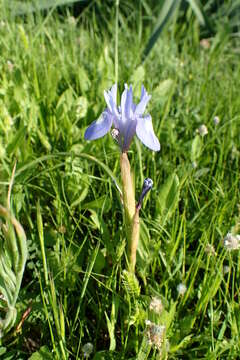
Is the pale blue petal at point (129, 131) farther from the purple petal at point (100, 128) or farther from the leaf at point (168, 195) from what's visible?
the leaf at point (168, 195)

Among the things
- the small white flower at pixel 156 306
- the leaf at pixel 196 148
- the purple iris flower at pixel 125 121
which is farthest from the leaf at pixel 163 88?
the small white flower at pixel 156 306

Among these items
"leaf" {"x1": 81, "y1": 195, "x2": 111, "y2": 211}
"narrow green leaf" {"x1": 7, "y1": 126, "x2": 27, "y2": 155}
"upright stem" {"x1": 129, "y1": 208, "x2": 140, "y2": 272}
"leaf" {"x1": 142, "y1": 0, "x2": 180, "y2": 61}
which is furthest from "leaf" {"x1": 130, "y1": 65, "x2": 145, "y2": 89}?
"upright stem" {"x1": 129, "y1": 208, "x2": 140, "y2": 272}

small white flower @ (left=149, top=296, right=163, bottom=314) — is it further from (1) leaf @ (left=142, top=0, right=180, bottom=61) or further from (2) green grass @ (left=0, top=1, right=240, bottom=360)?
(1) leaf @ (left=142, top=0, right=180, bottom=61)

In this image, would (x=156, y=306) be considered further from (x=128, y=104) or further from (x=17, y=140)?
(x=17, y=140)

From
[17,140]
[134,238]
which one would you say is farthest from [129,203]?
[17,140]

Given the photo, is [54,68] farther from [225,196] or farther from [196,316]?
[196,316]

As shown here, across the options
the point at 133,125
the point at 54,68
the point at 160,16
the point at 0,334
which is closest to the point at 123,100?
the point at 133,125
